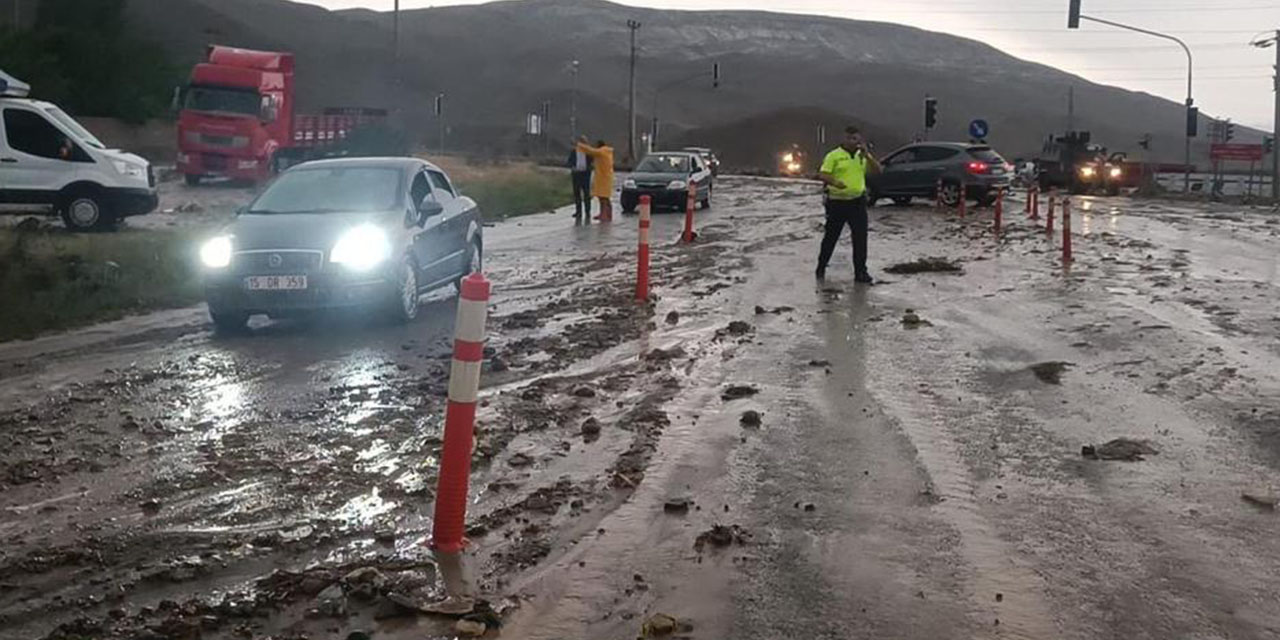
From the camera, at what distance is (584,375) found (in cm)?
974

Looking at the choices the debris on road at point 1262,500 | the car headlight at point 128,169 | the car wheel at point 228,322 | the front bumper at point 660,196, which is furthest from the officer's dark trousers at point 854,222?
the front bumper at point 660,196

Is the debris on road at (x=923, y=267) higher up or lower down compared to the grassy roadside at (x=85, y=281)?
higher up

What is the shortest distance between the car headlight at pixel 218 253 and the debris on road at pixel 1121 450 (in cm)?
752

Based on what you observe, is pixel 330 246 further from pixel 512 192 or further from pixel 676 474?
pixel 512 192

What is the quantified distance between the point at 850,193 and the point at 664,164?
17.7 meters

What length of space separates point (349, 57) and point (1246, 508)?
154m

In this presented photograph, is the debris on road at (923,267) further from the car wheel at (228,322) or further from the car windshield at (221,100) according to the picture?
the car windshield at (221,100)

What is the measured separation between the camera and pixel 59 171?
22328 mm

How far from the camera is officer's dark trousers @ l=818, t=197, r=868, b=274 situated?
15656mm

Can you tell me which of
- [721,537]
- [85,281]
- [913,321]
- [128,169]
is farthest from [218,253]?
[128,169]

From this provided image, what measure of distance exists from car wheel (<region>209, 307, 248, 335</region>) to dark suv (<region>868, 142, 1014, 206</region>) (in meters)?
23.3

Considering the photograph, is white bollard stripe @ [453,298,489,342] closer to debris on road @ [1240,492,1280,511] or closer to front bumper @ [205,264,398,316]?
debris on road @ [1240,492,1280,511]

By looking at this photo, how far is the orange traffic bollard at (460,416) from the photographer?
5609mm

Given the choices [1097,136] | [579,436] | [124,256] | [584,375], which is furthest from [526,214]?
[1097,136]
